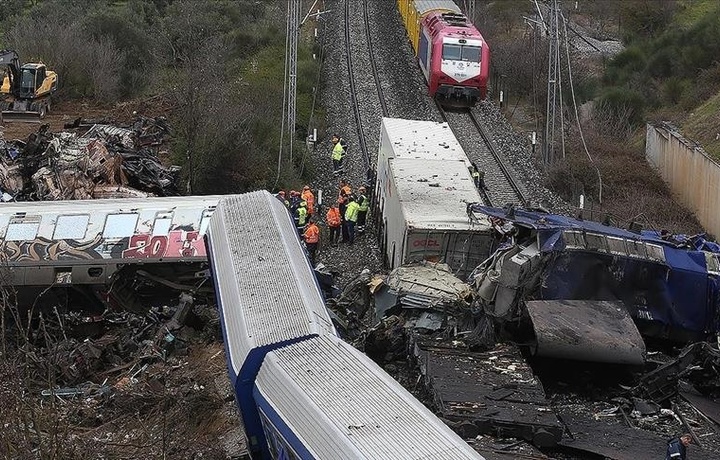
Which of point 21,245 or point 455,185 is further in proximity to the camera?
point 455,185

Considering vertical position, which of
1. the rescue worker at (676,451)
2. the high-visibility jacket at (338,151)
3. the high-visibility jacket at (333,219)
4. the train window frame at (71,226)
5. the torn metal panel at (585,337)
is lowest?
the high-visibility jacket at (338,151)

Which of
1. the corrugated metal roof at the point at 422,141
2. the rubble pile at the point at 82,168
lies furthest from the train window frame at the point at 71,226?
the corrugated metal roof at the point at 422,141

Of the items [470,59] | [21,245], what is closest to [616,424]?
[21,245]

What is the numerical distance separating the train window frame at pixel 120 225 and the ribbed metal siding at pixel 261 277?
3.76 meters

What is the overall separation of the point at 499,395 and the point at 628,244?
13.4 ft

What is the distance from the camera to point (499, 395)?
10.8m

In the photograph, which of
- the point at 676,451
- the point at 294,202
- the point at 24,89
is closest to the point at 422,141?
the point at 294,202

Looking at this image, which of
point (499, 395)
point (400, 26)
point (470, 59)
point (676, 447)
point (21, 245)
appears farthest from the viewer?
point (400, 26)

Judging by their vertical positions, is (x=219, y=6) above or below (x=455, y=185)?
below

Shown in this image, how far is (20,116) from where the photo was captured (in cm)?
2977

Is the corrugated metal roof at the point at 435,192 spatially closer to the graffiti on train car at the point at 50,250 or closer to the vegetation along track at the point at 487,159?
the vegetation along track at the point at 487,159

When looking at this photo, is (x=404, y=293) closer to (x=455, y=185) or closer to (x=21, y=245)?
(x=455, y=185)

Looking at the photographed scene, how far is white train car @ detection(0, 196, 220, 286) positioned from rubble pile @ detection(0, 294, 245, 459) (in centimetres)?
78

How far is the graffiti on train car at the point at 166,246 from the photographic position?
1603 cm
